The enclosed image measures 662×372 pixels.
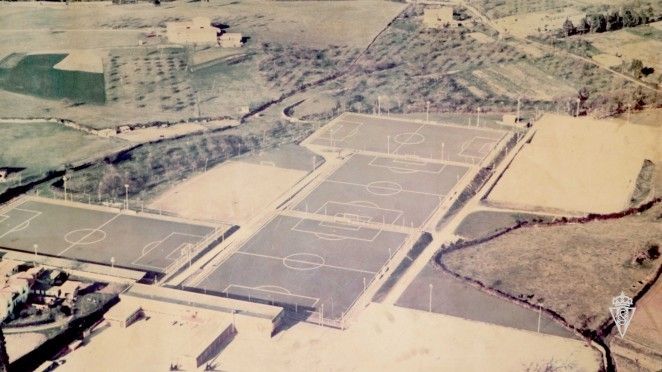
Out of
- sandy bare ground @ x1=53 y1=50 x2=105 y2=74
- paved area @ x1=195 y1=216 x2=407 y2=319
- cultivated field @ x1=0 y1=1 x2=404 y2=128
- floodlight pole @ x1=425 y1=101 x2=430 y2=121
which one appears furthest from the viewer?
sandy bare ground @ x1=53 y1=50 x2=105 y2=74

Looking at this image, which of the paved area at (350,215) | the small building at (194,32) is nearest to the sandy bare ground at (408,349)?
the paved area at (350,215)

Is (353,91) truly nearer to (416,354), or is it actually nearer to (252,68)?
(252,68)

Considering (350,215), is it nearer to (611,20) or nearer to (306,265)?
(306,265)

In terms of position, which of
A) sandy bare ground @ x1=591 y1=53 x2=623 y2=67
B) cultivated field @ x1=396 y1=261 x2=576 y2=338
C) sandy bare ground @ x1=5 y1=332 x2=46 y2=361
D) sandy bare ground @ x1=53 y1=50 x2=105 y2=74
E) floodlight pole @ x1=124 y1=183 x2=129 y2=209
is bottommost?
sandy bare ground @ x1=5 y1=332 x2=46 y2=361

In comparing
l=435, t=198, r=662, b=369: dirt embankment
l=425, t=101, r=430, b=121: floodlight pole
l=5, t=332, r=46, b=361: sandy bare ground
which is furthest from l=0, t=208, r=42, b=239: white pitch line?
l=425, t=101, r=430, b=121: floodlight pole

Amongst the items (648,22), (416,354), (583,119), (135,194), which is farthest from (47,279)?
(648,22)

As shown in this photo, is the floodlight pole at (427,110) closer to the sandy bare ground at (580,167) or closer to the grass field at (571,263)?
the sandy bare ground at (580,167)

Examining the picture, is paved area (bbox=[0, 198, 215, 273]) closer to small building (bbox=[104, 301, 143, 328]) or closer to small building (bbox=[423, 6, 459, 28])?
small building (bbox=[104, 301, 143, 328])
